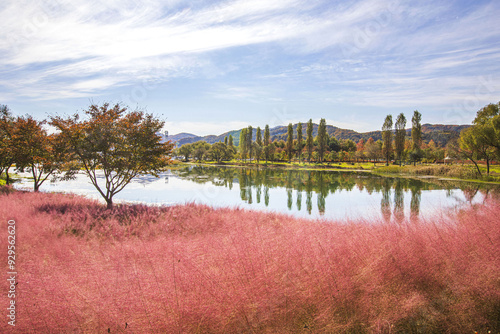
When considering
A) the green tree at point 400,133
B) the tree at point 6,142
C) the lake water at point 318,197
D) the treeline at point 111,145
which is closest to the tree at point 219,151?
the green tree at point 400,133

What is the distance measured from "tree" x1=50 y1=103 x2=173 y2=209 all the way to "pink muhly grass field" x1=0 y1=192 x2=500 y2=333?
7.53 metres

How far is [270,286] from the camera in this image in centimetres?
390

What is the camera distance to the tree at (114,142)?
12.8m

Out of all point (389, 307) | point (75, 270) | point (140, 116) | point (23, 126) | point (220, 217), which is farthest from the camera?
point (23, 126)

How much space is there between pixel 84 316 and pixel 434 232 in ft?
23.4

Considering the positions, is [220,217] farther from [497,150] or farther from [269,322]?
[497,150]

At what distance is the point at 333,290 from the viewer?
398 centimetres

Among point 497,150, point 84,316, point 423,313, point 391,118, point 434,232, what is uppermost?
point 391,118

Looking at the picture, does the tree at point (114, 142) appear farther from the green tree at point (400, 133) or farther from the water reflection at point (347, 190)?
the green tree at point (400, 133)

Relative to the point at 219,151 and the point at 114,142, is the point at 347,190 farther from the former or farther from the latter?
the point at 219,151

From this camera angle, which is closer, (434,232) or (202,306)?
(202,306)

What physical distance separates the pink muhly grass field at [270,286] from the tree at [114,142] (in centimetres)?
753

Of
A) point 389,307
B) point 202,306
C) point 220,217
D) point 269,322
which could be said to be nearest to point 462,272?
point 389,307

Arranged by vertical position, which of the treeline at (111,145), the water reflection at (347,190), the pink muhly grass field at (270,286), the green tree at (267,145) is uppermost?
the green tree at (267,145)
